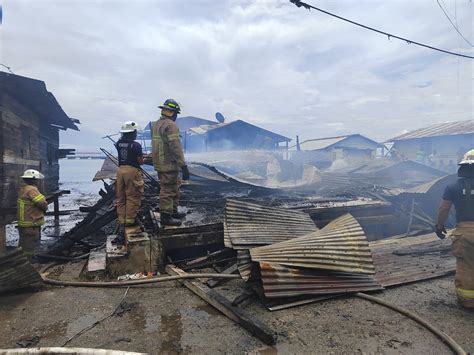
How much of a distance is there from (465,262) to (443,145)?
24658mm

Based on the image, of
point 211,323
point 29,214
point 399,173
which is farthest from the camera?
point 399,173

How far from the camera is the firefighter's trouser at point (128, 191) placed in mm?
4949

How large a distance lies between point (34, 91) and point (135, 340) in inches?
269

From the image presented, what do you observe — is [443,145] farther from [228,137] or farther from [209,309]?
[209,309]

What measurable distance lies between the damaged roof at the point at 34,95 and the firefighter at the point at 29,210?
2.18m

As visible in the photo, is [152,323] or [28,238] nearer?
[152,323]

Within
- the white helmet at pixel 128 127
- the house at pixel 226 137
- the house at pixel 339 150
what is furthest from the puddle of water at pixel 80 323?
the house at pixel 339 150

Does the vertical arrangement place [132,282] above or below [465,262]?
below

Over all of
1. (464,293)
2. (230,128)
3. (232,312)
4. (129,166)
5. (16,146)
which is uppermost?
(230,128)

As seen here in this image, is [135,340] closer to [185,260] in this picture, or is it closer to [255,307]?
[255,307]

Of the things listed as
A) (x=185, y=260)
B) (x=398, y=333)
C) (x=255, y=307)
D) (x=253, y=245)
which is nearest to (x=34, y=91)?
(x=185, y=260)

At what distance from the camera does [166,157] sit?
513 centimetres

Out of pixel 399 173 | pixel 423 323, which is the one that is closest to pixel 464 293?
pixel 423 323

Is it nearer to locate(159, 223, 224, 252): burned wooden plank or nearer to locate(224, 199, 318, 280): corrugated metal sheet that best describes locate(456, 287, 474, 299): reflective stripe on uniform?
locate(224, 199, 318, 280): corrugated metal sheet
